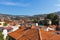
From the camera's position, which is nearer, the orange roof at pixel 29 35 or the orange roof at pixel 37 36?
the orange roof at pixel 37 36

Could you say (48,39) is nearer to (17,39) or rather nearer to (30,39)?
(30,39)


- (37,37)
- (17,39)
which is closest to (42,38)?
(37,37)

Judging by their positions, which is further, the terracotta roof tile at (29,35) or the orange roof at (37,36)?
the terracotta roof tile at (29,35)

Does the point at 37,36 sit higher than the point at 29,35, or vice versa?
the point at 37,36

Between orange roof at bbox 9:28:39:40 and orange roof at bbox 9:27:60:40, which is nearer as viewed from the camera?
orange roof at bbox 9:27:60:40

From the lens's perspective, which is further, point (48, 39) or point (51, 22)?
point (51, 22)

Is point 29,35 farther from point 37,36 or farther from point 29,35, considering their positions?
point 37,36

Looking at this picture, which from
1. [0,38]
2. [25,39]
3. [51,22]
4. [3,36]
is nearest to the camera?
[25,39]

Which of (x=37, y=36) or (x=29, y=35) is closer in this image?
(x=37, y=36)

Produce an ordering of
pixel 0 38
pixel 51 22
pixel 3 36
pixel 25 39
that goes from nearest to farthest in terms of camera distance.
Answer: pixel 25 39 < pixel 0 38 < pixel 3 36 < pixel 51 22

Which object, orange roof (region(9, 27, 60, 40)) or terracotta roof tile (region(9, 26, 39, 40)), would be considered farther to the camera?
terracotta roof tile (region(9, 26, 39, 40))

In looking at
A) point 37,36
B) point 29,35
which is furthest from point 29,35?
point 37,36
